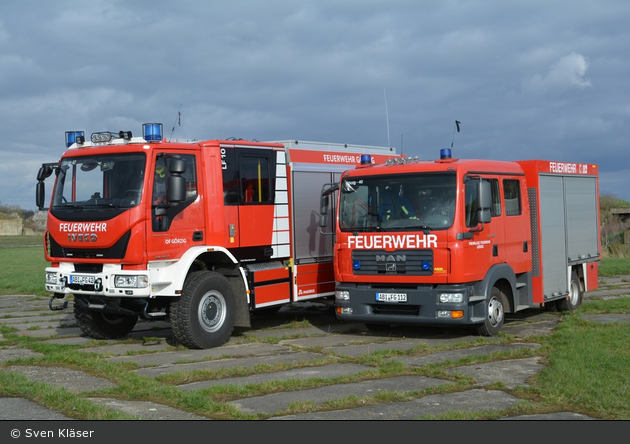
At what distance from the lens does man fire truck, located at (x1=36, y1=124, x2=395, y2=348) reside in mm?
10500

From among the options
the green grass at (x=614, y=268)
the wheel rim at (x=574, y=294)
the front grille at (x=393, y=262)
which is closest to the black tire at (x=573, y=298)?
the wheel rim at (x=574, y=294)

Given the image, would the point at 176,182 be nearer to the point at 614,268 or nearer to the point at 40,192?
the point at 40,192

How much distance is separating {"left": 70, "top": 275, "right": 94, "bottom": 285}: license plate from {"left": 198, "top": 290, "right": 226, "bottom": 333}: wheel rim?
5.35ft

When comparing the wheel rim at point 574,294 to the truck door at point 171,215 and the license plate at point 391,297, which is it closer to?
the license plate at point 391,297

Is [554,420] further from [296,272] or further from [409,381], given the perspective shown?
[296,272]

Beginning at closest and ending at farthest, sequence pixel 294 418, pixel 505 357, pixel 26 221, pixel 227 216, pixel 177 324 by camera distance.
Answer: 1. pixel 294 418
2. pixel 505 357
3. pixel 177 324
4. pixel 227 216
5. pixel 26 221

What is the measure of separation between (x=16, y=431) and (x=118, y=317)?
6.02m

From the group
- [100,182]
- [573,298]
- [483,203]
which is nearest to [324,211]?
[483,203]

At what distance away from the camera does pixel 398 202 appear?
1141 centimetres

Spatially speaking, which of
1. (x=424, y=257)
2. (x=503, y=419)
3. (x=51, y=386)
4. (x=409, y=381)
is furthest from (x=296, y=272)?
(x=503, y=419)

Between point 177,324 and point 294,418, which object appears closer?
point 294,418

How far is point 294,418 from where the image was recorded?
22.0 ft

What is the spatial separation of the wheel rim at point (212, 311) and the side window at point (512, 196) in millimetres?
4974

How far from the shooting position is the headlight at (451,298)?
35.8 ft
